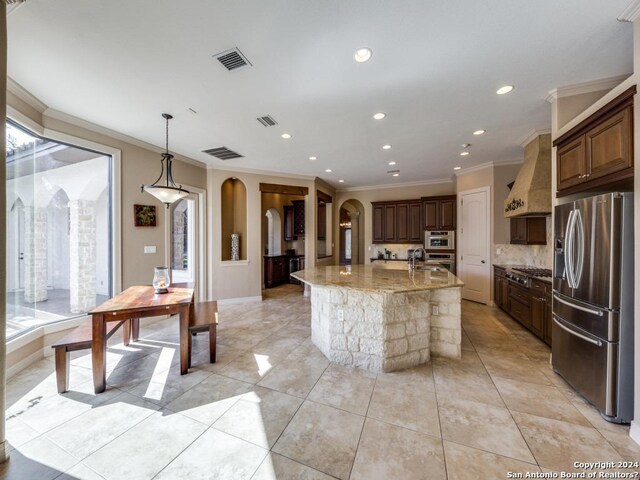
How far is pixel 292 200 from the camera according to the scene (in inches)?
303

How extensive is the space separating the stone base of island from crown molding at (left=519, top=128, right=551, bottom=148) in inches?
101

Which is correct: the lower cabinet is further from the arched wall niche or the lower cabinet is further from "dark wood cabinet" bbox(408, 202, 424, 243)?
the arched wall niche

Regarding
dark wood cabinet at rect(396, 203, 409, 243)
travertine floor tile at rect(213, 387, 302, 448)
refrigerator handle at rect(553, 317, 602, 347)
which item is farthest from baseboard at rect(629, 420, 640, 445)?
dark wood cabinet at rect(396, 203, 409, 243)

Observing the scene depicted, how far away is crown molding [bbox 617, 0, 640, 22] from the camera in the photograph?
1.65 metres

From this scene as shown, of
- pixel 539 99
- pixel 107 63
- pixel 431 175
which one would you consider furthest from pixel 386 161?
pixel 107 63

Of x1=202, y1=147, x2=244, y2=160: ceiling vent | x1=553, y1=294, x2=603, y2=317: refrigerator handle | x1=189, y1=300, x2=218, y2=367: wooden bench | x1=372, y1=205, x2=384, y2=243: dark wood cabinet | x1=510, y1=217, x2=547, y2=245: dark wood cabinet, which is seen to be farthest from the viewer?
x1=372, y1=205, x2=384, y2=243: dark wood cabinet

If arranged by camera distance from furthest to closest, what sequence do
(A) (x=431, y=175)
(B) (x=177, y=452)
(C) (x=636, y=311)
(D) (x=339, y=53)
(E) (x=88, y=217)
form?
(A) (x=431, y=175)
(E) (x=88, y=217)
(D) (x=339, y=53)
(C) (x=636, y=311)
(B) (x=177, y=452)

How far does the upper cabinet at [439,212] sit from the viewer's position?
593 cm

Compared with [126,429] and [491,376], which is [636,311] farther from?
[126,429]

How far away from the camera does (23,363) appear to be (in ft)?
8.64

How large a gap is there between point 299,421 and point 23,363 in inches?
121

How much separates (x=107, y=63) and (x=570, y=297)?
454 cm

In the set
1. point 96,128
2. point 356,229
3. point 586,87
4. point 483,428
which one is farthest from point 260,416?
point 356,229

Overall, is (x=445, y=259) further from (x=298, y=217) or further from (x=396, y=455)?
(x=396, y=455)
